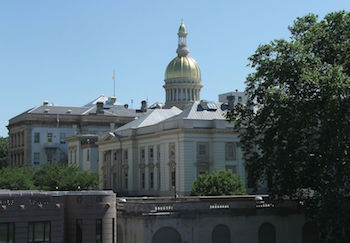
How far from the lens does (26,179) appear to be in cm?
8581

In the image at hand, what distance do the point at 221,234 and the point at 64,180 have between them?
133 feet

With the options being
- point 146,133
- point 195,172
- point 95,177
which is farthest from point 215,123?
point 95,177

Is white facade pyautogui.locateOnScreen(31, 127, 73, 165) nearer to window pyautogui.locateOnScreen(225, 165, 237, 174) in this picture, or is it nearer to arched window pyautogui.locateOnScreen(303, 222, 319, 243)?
window pyautogui.locateOnScreen(225, 165, 237, 174)

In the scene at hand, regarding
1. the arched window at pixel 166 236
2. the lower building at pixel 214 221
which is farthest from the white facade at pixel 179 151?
the arched window at pixel 166 236

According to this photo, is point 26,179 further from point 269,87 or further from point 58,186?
point 269,87

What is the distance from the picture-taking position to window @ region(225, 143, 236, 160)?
79688 millimetres

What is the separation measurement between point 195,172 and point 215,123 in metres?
Answer: 6.08

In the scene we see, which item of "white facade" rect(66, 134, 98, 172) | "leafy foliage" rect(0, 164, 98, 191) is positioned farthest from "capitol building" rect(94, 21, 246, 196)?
"white facade" rect(66, 134, 98, 172)

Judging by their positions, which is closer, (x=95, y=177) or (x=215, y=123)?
(x=215, y=123)

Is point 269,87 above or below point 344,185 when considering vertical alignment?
above

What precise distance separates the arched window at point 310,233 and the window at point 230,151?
2788 cm

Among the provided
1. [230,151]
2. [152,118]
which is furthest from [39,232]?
[152,118]

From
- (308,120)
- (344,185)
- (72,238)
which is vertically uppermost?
(308,120)

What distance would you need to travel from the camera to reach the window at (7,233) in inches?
1502
